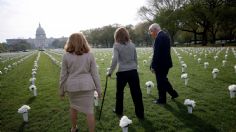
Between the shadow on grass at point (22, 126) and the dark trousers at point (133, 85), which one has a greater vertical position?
the dark trousers at point (133, 85)

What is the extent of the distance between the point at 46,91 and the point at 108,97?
10.9 feet

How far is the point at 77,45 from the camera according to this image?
5.33 metres

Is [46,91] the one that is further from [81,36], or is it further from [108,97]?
[81,36]

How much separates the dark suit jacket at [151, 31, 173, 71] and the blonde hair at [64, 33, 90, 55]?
2905mm

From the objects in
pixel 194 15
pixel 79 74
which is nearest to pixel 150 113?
pixel 79 74

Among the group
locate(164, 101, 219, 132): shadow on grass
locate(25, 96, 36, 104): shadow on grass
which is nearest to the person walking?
locate(164, 101, 219, 132): shadow on grass

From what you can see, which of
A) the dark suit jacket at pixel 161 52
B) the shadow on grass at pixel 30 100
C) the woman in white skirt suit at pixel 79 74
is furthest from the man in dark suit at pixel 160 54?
the shadow on grass at pixel 30 100

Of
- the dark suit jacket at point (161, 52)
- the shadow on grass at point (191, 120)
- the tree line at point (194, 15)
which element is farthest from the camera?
the tree line at point (194, 15)

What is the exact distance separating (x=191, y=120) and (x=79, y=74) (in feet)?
10.1

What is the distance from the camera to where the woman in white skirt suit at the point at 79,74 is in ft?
17.7

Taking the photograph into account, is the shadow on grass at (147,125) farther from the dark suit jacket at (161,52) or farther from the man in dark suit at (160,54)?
the dark suit jacket at (161,52)

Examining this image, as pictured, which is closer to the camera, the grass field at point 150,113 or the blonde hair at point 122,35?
the grass field at point 150,113

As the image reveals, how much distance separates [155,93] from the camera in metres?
9.83

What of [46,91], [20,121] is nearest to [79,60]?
[20,121]
